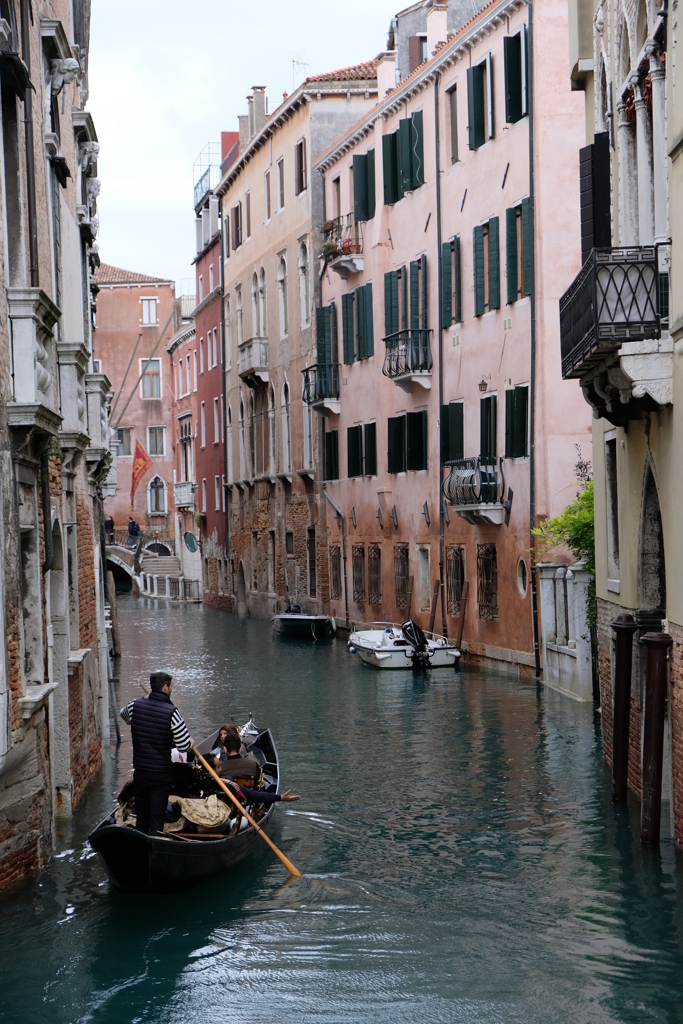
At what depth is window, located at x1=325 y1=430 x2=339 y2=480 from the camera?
106ft

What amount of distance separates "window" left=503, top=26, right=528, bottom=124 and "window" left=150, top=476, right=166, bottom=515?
37284 millimetres

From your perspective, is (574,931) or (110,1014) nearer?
(110,1014)

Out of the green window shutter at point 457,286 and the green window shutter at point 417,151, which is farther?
the green window shutter at point 417,151

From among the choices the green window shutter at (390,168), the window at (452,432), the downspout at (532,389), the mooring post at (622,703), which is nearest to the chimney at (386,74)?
the green window shutter at (390,168)

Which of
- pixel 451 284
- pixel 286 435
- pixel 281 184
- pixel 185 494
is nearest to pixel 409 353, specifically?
pixel 451 284

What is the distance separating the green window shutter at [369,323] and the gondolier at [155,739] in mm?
19656

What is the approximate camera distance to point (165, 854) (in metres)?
10.1

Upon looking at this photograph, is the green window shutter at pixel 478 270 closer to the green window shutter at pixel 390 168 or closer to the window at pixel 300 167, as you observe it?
the green window shutter at pixel 390 168

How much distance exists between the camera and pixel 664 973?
8.41 metres

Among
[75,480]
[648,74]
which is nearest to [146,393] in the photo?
[75,480]

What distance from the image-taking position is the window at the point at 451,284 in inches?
966

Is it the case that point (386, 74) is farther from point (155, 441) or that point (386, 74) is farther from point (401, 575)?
point (155, 441)

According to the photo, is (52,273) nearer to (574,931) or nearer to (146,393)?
(574,931)

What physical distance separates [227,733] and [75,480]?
10.1ft
